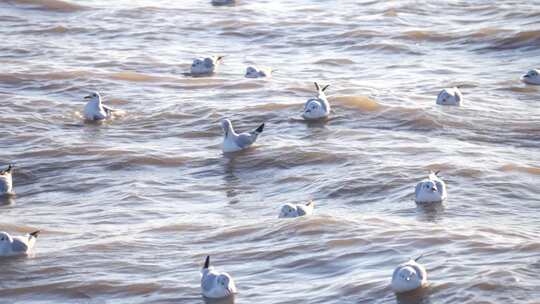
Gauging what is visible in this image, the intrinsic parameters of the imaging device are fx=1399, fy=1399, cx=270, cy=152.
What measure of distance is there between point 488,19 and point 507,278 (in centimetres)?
1458

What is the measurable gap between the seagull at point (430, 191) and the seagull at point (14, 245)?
4.46 m

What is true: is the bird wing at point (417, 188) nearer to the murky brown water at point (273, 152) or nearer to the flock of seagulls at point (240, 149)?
the flock of seagulls at point (240, 149)

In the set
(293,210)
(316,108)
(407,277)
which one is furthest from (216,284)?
(316,108)

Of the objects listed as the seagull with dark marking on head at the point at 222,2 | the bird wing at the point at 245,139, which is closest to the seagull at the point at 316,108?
the bird wing at the point at 245,139

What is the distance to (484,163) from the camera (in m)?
17.9

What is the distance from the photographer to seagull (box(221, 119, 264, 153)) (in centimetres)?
1908

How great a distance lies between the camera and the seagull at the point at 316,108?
20.4 metres

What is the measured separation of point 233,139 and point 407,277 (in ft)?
21.5

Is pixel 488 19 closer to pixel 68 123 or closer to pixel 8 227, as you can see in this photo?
pixel 68 123

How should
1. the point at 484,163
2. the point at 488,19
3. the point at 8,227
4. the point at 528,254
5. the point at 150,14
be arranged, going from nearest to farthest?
the point at 528,254, the point at 8,227, the point at 484,163, the point at 488,19, the point at 150,14

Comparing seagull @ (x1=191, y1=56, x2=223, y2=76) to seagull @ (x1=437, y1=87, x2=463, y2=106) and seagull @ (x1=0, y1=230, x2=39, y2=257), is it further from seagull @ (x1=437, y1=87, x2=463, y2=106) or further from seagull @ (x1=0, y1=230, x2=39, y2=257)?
seagull @ (x1=0, y1=230, x2=39, y2=257)

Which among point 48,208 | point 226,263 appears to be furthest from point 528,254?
point 48,208

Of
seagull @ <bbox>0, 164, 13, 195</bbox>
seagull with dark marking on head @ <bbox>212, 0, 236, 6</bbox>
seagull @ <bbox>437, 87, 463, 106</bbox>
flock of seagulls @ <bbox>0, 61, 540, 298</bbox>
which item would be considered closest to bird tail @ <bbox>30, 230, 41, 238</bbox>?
flock of seagulls @ <bbox>0, 61, 540, 298</bbox>

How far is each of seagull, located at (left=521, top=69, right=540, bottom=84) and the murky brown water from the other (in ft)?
0.48
